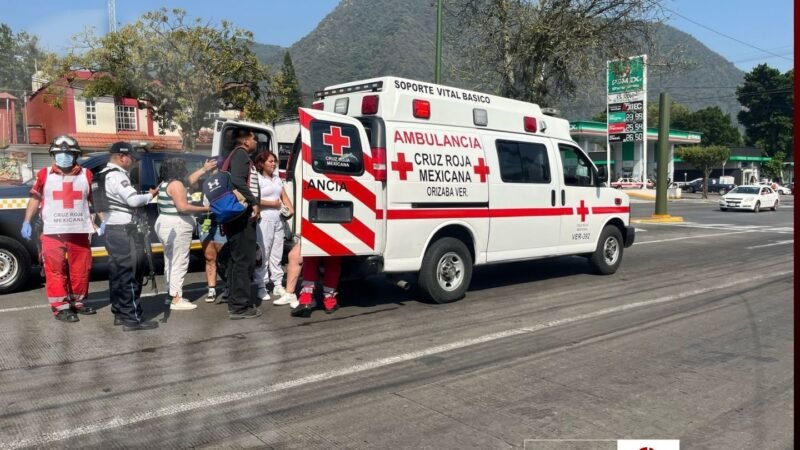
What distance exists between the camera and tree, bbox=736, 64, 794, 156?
7225 centimetres

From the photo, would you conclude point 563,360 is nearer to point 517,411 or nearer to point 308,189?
point 517,411

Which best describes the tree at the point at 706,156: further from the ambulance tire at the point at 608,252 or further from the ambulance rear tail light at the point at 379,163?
the ambulance rear tail light at the point at 379,163

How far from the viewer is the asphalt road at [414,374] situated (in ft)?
12.3

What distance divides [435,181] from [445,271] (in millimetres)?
1108

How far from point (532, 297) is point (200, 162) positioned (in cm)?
502

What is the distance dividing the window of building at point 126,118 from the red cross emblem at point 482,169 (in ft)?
88.1

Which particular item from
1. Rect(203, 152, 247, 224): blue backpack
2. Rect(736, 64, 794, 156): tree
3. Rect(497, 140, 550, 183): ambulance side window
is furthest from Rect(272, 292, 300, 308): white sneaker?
Rect(736, 64, 794, 156): tree

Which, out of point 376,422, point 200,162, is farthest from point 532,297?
point 200,162

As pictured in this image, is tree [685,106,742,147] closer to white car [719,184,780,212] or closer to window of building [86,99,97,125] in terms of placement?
white car [719,184,780,212]

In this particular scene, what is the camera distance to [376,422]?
153 inches

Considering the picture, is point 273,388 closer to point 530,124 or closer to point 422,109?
point 422,109

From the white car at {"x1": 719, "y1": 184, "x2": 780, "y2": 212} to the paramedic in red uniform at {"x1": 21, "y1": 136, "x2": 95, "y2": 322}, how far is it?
1222 inches

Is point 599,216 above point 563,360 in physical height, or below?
above

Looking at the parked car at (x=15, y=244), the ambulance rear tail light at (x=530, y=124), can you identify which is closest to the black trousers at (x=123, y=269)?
the parked car at (x=15, y=244)
